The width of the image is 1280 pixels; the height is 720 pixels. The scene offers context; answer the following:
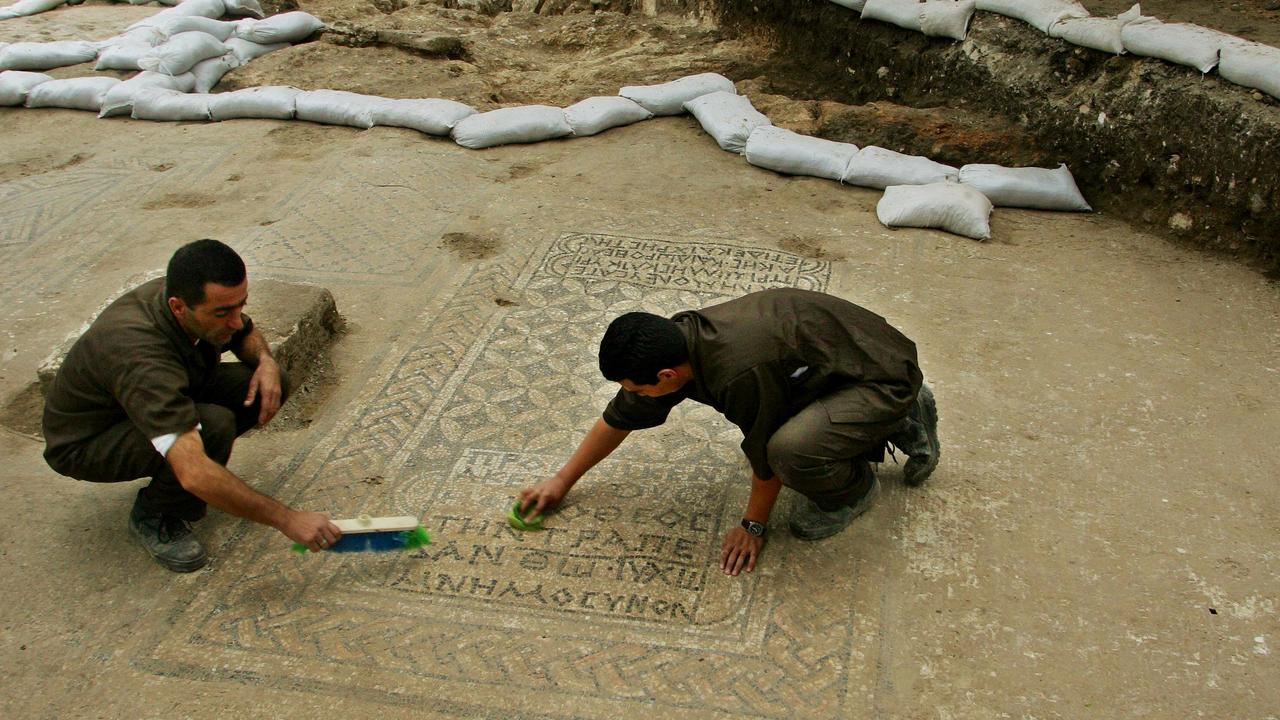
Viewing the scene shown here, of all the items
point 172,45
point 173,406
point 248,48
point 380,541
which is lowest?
point 248,48

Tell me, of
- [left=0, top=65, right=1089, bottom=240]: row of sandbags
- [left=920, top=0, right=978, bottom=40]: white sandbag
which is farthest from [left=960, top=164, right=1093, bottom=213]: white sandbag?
[left=920, top=0, right=978, bottom=40]: white sandbag

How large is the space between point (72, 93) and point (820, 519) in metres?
6.09

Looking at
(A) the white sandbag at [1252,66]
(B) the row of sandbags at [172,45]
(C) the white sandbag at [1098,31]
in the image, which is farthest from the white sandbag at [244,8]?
(A) the white sandbag at [1252,66]

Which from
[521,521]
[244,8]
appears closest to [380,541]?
[521,521]

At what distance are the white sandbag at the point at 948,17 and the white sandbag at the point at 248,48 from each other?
482 cm

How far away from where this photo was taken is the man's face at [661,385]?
263 cm

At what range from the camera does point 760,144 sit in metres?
5.64

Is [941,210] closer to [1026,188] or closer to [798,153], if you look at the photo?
[1026,188]

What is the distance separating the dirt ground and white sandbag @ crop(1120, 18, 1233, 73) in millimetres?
799

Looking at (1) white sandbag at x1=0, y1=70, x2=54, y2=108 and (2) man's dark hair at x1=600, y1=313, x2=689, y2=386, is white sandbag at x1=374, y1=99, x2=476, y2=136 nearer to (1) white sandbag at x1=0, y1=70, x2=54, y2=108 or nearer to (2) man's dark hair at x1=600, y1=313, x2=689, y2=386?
(1) white sandbag at x1=0, y1=70, x2=54, y2=108

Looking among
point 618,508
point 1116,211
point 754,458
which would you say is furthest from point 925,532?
point 1116,211

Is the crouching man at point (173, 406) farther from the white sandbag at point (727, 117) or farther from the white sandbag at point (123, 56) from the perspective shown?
the white sandbag at point (123, 56)

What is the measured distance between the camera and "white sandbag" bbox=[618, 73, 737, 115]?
251 inches

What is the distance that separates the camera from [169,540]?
308 cm
